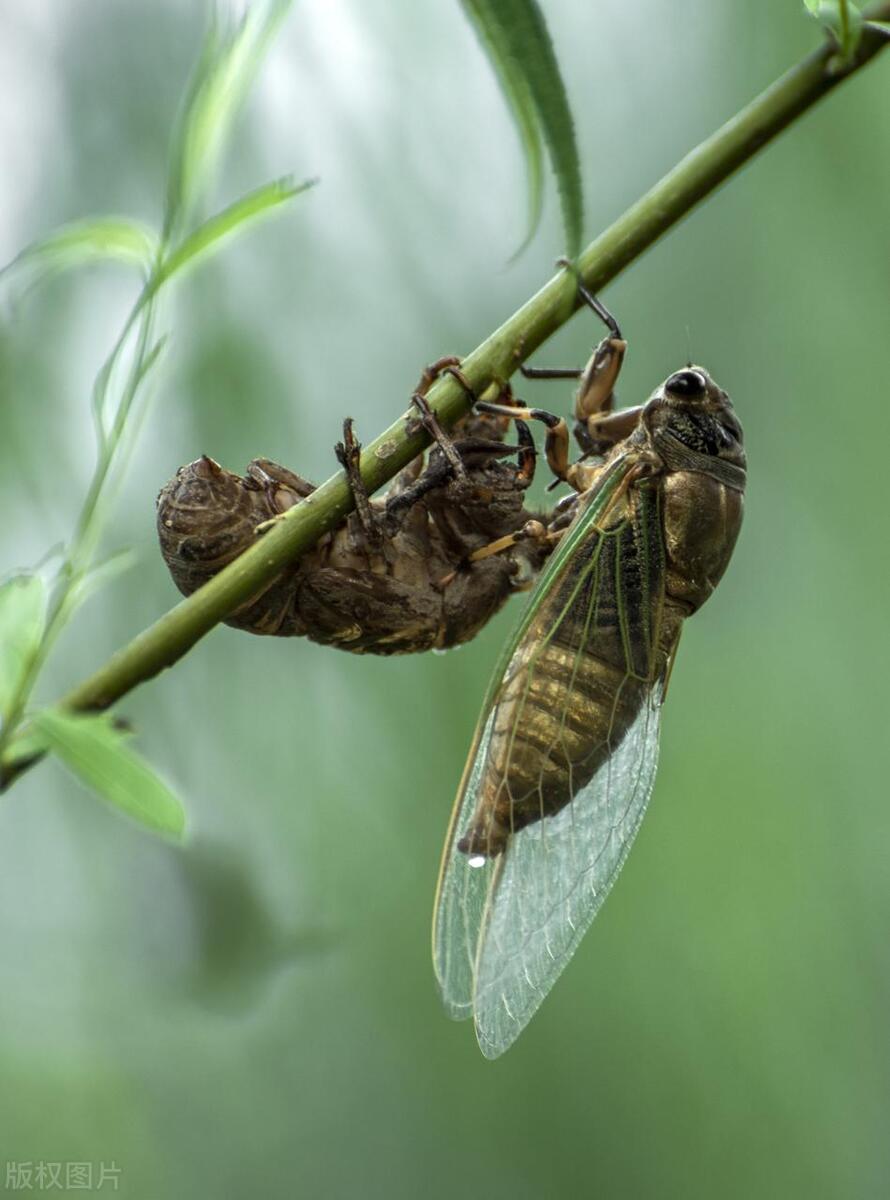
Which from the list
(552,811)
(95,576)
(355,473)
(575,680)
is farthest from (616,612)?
(95,576)

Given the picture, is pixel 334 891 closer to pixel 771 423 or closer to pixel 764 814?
pixel 764 814

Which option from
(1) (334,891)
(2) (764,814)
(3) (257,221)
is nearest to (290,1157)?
(1) (334,891)

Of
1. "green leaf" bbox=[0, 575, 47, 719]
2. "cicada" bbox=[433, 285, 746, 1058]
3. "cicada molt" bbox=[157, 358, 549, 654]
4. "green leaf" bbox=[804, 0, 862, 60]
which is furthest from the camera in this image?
"cicada" bbox=[433, 285, 746, 1058]

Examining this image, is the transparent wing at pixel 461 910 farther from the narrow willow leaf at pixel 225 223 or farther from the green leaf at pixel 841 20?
the green leaf at pixel 841 20

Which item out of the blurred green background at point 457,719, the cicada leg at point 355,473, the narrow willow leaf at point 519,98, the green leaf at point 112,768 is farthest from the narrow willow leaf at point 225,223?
the blurred green background at point 457,719

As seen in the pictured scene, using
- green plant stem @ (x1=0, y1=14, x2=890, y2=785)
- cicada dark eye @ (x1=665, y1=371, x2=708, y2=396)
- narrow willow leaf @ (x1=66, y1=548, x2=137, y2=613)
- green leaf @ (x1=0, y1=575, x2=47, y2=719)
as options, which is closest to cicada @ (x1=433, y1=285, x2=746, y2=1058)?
cicada dark eye @ (x1=665, y1=371, x2=708, y2=396)

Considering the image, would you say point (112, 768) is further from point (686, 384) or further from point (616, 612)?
point (686, 384)

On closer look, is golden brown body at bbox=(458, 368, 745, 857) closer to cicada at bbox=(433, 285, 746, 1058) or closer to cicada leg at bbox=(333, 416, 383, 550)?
cicada at bbox=(433, 285, 746, 1058)
